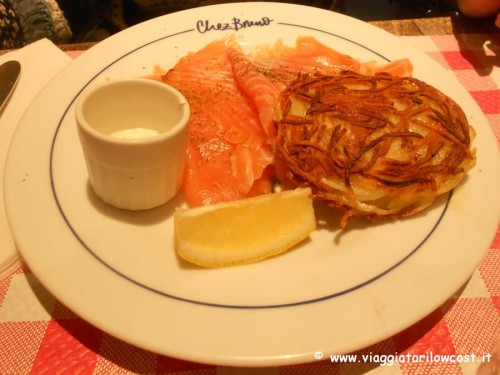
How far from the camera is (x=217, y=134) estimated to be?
185cm

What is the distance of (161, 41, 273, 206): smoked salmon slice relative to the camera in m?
1.67

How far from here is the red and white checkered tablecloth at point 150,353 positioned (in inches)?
50.4

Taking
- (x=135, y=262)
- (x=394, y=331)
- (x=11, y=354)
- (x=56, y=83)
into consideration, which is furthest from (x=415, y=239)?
(x=56, y=83)

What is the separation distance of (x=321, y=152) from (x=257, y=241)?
0.40 meters

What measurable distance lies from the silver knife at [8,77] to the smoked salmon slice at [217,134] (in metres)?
0.76

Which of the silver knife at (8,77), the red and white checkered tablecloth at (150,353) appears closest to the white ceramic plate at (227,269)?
the red and white checkered tablecloth at (150,353)

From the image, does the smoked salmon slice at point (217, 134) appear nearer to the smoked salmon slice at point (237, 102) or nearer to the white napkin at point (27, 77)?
the smoked salmon slice at point (237, 102)

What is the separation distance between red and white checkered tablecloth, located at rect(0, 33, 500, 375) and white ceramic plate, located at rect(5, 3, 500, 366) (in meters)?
0.19

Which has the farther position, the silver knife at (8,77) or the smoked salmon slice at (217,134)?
the silver knife at (8,77)

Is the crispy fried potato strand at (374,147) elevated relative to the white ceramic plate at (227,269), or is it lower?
elevated

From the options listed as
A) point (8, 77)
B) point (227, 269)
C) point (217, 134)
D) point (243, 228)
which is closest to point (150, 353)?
point (227, 269)

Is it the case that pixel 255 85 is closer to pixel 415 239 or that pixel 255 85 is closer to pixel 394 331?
pixel 415 239

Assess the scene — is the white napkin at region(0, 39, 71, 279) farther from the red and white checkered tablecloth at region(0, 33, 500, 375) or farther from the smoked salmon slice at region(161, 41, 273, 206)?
the smoked salmon slice at region(161, 41, 273, 206)

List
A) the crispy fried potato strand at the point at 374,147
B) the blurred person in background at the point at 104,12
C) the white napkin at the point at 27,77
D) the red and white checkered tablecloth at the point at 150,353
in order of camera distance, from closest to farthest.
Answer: the red and white checkered tablecloth at the point at 150,353
the crispy fried potato strand at the point at 374,147
the white napkin at the point at 27,77
the blurred person in background at the point at 104,12
